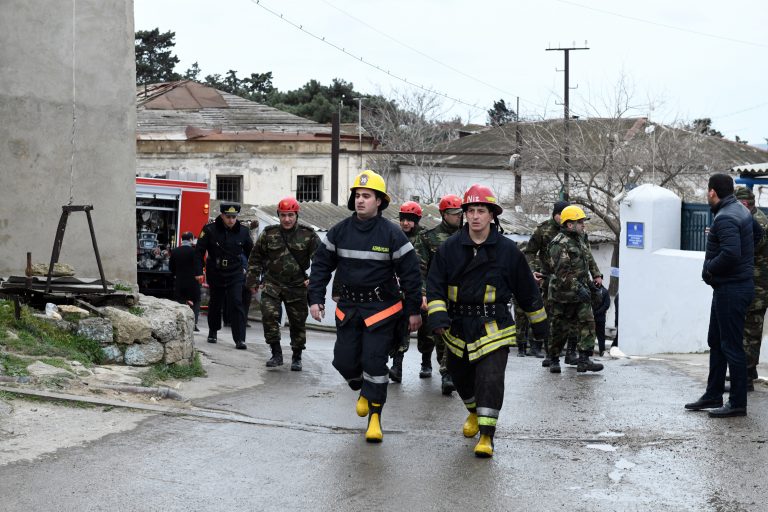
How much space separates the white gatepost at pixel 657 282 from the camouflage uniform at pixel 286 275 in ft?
21.5

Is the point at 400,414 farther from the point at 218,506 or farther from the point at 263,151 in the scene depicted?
the point at 263,151

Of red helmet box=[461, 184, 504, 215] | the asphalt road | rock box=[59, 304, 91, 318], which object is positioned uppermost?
red helmet box=[461, 184, 504, 215]

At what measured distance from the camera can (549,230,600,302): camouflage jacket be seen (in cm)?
1200

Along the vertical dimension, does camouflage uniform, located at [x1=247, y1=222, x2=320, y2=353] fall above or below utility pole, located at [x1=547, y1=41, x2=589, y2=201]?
below

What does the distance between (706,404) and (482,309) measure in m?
2.65

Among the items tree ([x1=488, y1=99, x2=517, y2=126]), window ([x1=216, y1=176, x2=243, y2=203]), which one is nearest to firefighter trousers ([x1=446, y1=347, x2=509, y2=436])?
window ([x1=216, y1=176, x2=243, y2=203])

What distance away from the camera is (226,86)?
64.9 metres

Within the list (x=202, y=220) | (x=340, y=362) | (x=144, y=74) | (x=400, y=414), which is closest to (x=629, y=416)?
(x=400, y=414)

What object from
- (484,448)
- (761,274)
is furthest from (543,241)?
(484,448)

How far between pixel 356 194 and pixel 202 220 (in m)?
15.7

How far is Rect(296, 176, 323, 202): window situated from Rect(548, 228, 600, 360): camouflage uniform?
107 feet

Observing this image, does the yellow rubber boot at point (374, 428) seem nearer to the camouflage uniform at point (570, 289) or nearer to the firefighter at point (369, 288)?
the firefighter at point (369, 288)

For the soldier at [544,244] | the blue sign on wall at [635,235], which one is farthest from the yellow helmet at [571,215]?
the blue sign on wall at [635,235]

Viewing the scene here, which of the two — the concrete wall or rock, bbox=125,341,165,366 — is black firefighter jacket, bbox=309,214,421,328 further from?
the concrete wall
